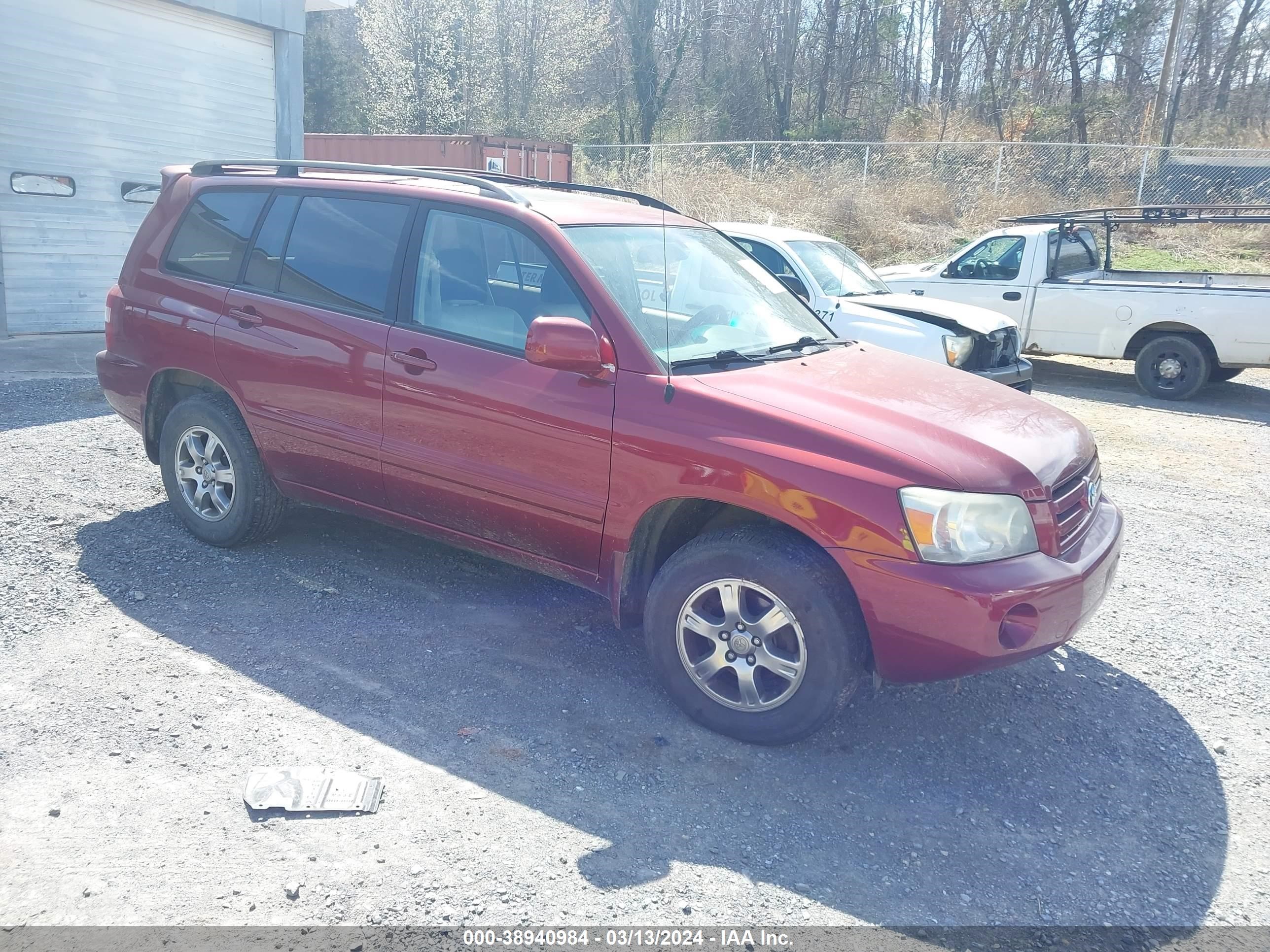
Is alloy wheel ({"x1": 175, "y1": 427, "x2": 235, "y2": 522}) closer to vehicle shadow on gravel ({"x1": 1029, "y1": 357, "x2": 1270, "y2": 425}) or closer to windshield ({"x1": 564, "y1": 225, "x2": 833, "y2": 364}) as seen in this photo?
windshield ({"x1": 564, "y1": 225, "x2": 833, "y2": 364})

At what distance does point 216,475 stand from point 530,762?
2.56 m

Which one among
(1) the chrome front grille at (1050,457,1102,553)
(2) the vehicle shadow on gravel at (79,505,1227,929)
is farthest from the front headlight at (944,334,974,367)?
(1) the chrome front grille at (1050,457,1102,553)

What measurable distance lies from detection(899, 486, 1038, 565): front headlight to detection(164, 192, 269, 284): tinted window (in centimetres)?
348

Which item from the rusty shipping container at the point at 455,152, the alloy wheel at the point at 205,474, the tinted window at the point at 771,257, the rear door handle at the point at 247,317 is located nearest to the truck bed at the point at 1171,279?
the tinted window at the point at 771,257

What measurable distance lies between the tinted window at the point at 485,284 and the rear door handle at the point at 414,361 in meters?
0.13

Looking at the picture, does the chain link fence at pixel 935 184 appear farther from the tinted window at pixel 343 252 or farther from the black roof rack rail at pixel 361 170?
the tinted window at pixel 343 252

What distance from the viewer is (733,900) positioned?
9.13 ft

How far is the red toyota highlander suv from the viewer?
129 inches

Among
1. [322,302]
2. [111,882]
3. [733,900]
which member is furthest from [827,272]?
[111,882]

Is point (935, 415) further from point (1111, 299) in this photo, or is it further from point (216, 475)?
point (1111, 299)

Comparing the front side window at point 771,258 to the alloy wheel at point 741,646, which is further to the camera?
the front side window at point 771,258

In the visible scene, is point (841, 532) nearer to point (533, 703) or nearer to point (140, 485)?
point (533, 703)

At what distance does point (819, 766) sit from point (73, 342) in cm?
980

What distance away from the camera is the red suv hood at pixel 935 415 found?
3320 millimetres
